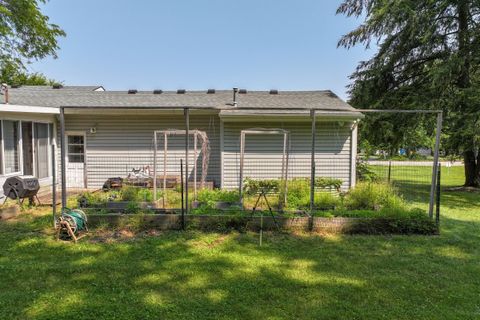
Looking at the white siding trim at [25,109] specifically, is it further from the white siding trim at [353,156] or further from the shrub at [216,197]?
the white siding trim at [353,156]

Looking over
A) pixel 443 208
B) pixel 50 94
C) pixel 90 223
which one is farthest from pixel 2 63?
pixel 443 208

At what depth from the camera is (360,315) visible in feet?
9.91

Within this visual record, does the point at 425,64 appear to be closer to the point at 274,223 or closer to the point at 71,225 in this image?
the point at 274,223

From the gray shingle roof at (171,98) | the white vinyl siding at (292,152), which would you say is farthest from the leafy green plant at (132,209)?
the gray shingle roof at (171,98)

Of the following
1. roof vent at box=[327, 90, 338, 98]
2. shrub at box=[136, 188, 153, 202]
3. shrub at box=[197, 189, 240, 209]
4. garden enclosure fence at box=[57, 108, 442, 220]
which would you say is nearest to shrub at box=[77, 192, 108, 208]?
garden enclosure fence at box=[57, 108, 442, 220]

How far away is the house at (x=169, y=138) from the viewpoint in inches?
349

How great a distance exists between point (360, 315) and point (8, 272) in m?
4.05

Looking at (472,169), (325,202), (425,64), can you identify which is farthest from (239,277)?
(472,169)

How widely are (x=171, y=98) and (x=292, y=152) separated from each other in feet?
17.0

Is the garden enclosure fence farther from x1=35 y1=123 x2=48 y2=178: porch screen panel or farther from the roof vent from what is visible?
the roof vent

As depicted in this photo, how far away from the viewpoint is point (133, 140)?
1028 cm

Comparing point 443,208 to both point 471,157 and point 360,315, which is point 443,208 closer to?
point 471,157

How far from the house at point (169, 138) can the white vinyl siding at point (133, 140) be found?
31 millimetres

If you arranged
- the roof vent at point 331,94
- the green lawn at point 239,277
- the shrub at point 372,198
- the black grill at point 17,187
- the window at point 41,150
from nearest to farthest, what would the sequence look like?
1. the green lawn at point 239,277
2. the shrub at point 372,198
3. the black grill at point 17,187
4. the window at point 41,150
5. the roof vent at point 331,94
